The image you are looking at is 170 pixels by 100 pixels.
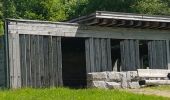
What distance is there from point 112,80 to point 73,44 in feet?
22.8

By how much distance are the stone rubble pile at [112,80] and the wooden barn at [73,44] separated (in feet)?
5.52

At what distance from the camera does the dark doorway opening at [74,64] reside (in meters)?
28.4

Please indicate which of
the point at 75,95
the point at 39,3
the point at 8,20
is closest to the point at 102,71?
the point at 8,20

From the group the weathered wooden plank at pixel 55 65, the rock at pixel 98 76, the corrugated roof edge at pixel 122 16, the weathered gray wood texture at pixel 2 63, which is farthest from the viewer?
the corrugated roof edge at pixel 122 16

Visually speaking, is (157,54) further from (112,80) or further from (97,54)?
(112,80)

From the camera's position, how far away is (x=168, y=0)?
50.5 m

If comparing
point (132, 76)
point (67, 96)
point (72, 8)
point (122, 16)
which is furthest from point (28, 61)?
point (72, 8)

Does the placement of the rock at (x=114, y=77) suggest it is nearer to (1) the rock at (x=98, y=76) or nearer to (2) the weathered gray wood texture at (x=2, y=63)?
(1) the rock at (x=98, y=76)

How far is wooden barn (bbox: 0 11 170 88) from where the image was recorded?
68.4ft

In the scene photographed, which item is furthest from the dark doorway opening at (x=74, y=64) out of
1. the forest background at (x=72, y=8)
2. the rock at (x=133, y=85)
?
the forest background at (x=72, y=8)

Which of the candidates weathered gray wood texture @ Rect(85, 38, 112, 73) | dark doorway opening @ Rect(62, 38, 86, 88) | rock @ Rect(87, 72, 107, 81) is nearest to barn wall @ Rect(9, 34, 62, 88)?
rock @ Rect(87, 72, 107, 81)

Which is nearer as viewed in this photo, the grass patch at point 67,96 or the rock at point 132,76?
the grass patch at point 67,96

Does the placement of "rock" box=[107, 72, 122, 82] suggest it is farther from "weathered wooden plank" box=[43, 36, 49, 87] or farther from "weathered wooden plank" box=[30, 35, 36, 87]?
"weathered wooden plank" box=[30, 35, 36, 87]

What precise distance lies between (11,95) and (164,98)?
221 inches
